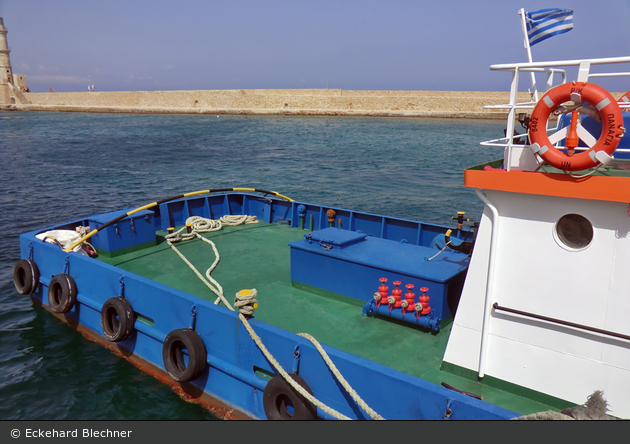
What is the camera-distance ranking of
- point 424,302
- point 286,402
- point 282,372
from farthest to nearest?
point 424,302 < point 286,402 < point 282,372

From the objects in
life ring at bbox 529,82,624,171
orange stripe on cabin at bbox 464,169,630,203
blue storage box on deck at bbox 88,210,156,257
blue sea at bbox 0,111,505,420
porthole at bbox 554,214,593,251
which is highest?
life ring at bbox 529,82,624,171

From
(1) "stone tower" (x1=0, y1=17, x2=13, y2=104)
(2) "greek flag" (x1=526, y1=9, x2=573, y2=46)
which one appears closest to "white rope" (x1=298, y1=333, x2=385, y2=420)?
(2) "greek flag" (x1=526, y1=9, x2=573, y2=46)

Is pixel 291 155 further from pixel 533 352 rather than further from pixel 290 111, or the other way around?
pixel 290 111

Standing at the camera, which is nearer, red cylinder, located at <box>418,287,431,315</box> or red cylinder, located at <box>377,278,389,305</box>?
red cylinder, located at <box>418,287,431,315</box>

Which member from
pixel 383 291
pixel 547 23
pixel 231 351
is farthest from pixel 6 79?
pixel 547 23

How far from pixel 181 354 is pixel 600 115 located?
18.3 ft

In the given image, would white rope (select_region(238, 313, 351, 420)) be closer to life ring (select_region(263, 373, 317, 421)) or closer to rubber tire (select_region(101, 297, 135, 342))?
life ring (select_region(263, 373, 317, 421))

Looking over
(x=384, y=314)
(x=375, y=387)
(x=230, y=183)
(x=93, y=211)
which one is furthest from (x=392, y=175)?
(x=375, y=387)

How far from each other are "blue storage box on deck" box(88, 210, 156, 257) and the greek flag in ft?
24.9

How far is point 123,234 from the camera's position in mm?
9086

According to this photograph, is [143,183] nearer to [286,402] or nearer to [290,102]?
[286,402]

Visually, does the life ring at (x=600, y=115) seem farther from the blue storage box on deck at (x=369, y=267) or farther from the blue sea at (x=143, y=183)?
the blue sea at (x=143, y=183)

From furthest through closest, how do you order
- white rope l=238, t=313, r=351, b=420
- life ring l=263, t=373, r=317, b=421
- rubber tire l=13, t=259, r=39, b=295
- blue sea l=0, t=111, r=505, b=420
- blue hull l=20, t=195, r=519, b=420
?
rubber tire l=13, t=259, r=39, b=295
blue sea l=0, t=111, r=505, b=420
life ring l=263, t=373, r=317, b=421
white rope l=238, t=313, r=351, b=420
blue hull l=20, t=195, r=519, b=420

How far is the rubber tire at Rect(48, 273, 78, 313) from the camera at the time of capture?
780cm
